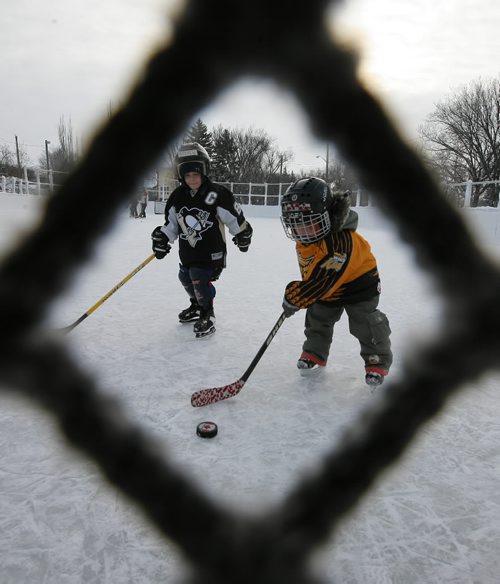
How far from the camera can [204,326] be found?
2.37 meters

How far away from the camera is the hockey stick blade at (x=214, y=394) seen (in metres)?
1.53

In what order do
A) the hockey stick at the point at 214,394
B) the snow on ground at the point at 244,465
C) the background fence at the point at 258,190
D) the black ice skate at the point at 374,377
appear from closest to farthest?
the snow on ground at the point at 244,465, the hockey stick at the point at 214,394, the black ice skate at the point at 374,377, the background fence at the point at 258,190

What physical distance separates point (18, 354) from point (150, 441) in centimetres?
97

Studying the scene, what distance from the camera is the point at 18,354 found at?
1902mm

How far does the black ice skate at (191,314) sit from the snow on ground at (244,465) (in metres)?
0.17

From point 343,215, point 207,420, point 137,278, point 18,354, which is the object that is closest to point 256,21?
point 343,215

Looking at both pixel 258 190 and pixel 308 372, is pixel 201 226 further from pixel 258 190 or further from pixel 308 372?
pixel 258 190

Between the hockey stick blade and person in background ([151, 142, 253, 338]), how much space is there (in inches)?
29.7

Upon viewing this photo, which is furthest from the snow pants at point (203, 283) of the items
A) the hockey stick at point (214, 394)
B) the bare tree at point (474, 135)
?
the bare tree at point (474, 135)

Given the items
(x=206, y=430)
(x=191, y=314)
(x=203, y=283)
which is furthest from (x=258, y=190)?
(x=206, y=430)

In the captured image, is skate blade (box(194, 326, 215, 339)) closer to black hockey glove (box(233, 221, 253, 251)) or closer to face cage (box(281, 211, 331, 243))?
black hockey glove (box(233, 221, 253, 251))

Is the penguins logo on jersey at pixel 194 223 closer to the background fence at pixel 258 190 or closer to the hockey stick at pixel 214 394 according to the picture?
the hockey stick at pixel 214 394

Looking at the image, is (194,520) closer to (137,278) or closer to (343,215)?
(343,215)

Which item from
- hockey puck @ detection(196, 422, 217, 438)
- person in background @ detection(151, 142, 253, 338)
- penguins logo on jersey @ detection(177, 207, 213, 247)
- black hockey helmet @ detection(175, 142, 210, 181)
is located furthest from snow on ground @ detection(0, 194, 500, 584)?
black hockey helmet @ detection(175, 142, 210, 181)
